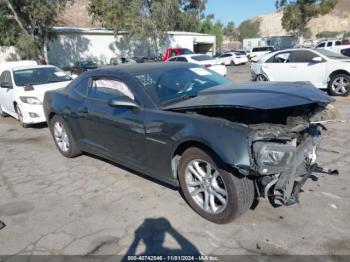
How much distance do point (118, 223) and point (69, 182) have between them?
154cm

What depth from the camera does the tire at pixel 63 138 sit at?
5.61m

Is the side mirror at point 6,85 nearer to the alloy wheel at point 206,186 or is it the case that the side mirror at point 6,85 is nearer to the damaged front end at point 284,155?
the alloy wheel at point 206,186

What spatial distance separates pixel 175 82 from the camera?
4.35 metres

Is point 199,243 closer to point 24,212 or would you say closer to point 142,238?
point 142,238

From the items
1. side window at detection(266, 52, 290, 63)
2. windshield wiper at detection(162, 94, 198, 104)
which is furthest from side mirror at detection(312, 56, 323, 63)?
windshield wiper at detection(162, 94, 198, 104)

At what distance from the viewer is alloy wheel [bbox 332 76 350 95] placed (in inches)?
386

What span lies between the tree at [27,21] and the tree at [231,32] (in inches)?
3703

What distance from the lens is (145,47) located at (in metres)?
35.6

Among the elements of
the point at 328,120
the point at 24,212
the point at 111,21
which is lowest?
the point at 24,212

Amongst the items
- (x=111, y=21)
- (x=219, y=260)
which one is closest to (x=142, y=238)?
(x=219, y=260)

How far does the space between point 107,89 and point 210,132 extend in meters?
2.00

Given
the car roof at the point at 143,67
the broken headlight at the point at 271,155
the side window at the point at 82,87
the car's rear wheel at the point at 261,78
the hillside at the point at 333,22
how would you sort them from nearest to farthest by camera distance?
the broken headlight at the point at 271,155
the car roof at the point at 143,67
the side window at the point at 82,87
the car's rear wheel at the point at 261,78
the hillside at the point at 333,22

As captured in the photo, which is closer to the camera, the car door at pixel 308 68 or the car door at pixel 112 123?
the car door at pixel 112 123

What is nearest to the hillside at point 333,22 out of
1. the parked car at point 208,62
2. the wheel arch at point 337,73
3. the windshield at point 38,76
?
the parked car at point 208,62
